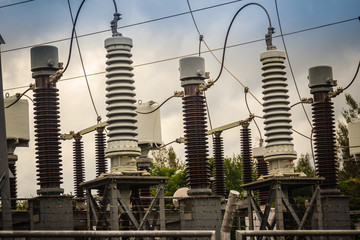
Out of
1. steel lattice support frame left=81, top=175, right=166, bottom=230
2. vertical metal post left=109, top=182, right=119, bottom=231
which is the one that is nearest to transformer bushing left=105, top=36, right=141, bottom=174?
steel lattice support frame left=81, top=175, right=166, bottom=230

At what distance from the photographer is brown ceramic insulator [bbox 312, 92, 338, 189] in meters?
17.6

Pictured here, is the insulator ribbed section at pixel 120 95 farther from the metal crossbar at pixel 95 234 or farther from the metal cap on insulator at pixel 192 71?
the metal crossbar at pixel 95 234

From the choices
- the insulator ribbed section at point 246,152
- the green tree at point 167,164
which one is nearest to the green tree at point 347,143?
the green tree at point 167,164

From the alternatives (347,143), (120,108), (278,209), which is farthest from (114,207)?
(347,143)

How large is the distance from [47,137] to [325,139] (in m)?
6.75

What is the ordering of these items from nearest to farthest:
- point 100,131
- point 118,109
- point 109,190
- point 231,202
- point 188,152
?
point 231,202 → point 109,190 → point 118,109 → point 188,152 → point 100,131

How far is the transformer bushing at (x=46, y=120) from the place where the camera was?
15359mm

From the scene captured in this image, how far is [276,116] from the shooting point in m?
16.6

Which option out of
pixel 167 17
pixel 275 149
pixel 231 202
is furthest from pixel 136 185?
pixel 231 202

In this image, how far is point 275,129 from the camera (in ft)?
54.1

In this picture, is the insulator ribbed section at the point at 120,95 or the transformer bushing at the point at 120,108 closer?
the transformer bushing at the point at 120,108

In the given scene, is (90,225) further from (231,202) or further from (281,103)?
(231,202)

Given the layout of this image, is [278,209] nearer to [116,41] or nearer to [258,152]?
[116,41]

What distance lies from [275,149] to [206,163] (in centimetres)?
159
